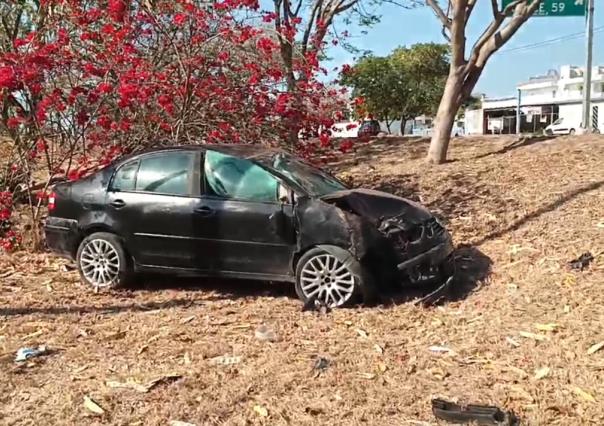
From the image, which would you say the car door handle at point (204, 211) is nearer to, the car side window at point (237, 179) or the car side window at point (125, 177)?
the car side window at point (237, 179)

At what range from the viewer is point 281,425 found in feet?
13.5

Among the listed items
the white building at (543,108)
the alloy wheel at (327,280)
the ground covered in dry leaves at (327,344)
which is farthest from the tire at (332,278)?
the white building at (543,108)

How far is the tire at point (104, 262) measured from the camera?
7.15m

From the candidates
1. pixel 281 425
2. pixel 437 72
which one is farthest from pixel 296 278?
pixel 437 72

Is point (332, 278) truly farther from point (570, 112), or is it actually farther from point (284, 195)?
point (570, 112)

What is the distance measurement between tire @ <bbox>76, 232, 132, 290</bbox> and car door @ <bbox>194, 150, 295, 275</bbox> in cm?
88

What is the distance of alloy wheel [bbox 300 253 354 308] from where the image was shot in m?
6.32

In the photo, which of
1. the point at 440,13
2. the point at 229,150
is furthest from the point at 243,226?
the point at 440,13

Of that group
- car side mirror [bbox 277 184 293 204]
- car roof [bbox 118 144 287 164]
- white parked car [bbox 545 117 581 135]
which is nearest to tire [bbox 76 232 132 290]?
car roof [bbox 118 144 287 164]

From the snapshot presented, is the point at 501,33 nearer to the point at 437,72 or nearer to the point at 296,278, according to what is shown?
the point at 296,278

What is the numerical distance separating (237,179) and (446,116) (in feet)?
18.4

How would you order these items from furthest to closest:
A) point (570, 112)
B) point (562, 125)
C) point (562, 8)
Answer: point (570, 112)
point (562, 125)
point (562, 8)

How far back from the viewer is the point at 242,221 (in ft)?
21.9

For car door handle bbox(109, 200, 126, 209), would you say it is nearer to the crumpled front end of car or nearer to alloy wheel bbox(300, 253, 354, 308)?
alloy wheel bbox(300, 253, 354, 308)
